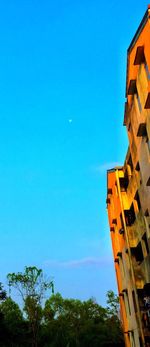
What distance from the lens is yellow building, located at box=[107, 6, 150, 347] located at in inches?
706

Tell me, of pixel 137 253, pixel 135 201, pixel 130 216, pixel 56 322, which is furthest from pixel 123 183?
pixel 56 322

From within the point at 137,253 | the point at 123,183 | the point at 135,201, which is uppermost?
the point at 123,183

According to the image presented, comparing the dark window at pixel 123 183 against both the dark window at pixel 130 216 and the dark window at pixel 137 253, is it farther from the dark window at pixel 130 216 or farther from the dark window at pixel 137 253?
the dark window at pixel 137 253

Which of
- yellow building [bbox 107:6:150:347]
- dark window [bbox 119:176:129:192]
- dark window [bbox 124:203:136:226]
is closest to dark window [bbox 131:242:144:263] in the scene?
yellow building [bbox 107:6:150:347]

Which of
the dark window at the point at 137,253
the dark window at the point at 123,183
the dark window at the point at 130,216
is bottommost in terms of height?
the dark window at the point at 137,253

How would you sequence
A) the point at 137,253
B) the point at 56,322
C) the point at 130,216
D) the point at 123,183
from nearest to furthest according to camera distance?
the point at 137,253 < the point at 130,216 < the point at 123,183 < the point at 56,322

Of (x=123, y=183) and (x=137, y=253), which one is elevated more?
(x=123, y=183)

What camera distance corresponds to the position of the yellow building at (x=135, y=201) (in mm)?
17922

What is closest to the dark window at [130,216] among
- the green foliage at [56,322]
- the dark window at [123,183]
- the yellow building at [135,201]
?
the yellow building at [135,201]

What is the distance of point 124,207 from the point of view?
1059 inches

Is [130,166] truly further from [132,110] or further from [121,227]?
[132,110]

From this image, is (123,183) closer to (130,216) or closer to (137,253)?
(130,216)

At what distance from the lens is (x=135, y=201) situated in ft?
82.5

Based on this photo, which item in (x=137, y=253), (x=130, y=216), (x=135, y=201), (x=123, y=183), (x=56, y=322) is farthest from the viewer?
(x=56, y=322)
